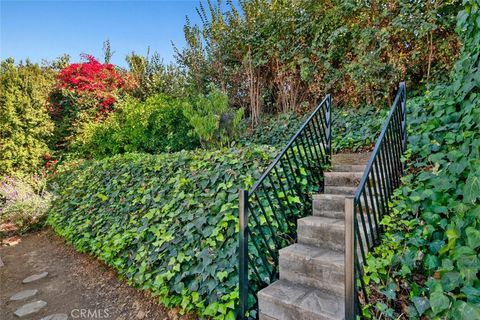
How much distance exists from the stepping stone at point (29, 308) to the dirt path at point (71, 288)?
0.13ft

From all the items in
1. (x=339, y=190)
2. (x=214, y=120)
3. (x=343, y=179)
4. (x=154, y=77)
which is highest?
(x=154, y=77)

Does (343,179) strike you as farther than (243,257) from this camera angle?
Yes

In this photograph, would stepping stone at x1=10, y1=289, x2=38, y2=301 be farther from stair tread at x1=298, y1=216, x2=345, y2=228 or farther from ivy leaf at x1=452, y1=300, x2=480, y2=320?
ivy leaf at x1=452, y1=300, x2=480, y2=320

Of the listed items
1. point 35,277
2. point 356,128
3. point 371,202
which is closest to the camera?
point 371,202

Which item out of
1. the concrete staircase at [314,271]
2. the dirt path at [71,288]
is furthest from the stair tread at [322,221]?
the dirt path at [71,288]

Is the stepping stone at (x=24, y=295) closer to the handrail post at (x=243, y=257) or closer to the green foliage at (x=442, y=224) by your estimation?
the handrail post at (x=243, y=257)

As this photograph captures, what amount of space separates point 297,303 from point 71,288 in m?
2.69

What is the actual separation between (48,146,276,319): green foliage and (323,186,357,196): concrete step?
71 centimetres

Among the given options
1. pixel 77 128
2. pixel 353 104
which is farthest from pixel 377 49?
pixel 77 128

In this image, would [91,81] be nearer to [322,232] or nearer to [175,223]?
[175,223]

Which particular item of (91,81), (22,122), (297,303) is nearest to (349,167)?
(297,303)

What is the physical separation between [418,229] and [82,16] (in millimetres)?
7074

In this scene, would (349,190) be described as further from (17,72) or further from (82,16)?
(17,72)

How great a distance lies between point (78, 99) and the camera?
7.75 metres
